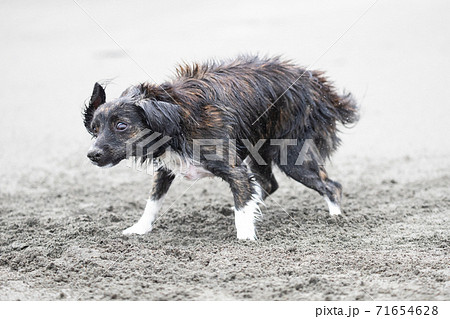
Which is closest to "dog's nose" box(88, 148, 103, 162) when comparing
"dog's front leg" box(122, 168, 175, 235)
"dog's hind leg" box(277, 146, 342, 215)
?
"dog's front leg" box(122, 168, 175, 235)

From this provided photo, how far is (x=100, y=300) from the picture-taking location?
16.0 ft

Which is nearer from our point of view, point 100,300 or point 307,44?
point 100,300

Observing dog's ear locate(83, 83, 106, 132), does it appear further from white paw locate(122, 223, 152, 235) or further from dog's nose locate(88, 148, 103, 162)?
white paw locate(122, 223, 152, 235)

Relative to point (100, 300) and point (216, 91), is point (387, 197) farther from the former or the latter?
point (100, 300)

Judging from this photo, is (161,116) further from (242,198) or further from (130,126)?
(242,198)

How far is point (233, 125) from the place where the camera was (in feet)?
21.7

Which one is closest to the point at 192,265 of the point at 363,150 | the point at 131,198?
the point at 131,198

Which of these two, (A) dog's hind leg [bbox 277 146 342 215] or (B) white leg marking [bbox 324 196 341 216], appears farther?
(B) white leg marking [bbox 324 196 341 216]


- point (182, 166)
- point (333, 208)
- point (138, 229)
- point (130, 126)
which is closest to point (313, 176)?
point (333, 208)

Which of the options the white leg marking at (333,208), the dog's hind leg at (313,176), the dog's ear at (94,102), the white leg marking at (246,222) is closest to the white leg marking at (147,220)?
the white leg marking at (246,222)

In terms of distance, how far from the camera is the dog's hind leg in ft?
23.6

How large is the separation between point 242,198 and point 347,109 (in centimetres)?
186

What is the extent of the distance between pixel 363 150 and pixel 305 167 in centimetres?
392

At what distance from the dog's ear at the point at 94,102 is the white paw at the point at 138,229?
115cm
